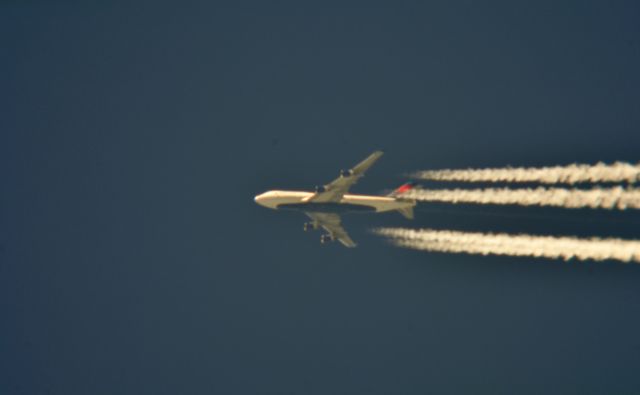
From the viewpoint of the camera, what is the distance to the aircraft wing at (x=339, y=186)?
77.8 m

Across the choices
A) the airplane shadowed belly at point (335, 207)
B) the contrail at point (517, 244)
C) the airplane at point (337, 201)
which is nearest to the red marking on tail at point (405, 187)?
the airplane at point (337, 201)

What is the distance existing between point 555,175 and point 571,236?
6330mm

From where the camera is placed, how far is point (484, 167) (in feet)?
269

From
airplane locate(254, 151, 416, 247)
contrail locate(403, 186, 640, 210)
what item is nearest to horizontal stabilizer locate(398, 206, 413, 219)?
airplane locate(254, 151, 416, 247)

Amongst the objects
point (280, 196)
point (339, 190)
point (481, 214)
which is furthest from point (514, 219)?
point (280, 196)

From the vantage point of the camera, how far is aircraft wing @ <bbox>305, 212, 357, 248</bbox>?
85.2 meters

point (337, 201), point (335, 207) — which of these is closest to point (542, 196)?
point (337, 201)

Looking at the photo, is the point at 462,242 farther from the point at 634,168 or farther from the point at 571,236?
the point at 634,168

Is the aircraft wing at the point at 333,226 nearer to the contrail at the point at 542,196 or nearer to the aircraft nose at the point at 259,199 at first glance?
the aircraft nose at the point at 259,199

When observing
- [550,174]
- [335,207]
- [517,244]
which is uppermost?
[550,174]

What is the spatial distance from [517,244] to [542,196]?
207 inches

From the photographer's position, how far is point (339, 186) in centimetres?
7994

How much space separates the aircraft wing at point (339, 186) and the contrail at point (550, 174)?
8.39 metres

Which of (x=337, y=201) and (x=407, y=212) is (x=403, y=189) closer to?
(x=407, y=212)
